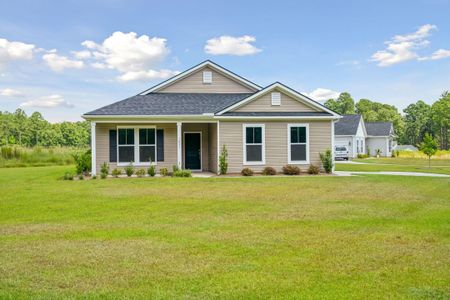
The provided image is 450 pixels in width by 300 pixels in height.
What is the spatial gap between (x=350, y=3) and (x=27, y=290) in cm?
2295

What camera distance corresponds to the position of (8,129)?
63.9 m

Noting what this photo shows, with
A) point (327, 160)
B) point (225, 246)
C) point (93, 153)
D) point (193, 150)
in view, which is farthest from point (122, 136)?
point (225, 246)

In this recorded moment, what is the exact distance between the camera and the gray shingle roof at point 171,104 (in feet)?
65.5

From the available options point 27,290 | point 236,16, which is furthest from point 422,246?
point 236,16

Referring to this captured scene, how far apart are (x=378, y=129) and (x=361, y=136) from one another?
17.8 ft

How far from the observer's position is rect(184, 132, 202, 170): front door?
2195 cm

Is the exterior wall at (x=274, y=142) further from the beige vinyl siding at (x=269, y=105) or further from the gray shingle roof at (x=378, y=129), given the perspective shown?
the gray shingle roof at (x=378, y=129)

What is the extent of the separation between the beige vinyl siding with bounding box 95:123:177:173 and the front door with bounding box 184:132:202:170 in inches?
45.2

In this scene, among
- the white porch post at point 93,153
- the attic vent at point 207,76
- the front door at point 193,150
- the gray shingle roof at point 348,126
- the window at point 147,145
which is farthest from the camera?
the gray shingle roof at point 348,126

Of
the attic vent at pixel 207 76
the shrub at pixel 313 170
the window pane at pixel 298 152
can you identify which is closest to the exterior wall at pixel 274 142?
the window pane at pixel 298 152

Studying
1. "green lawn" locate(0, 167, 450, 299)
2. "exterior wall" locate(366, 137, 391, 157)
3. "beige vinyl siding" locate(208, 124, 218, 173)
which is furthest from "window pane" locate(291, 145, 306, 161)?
"exterior wall" locate(366, 137, 391, 157)

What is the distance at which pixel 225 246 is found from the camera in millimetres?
6449

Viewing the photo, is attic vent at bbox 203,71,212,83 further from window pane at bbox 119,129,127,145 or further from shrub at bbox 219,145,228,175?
window pane at bbox 119,129,127,145

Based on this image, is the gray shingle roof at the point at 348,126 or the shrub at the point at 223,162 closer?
the shrub at the point at 223,162
